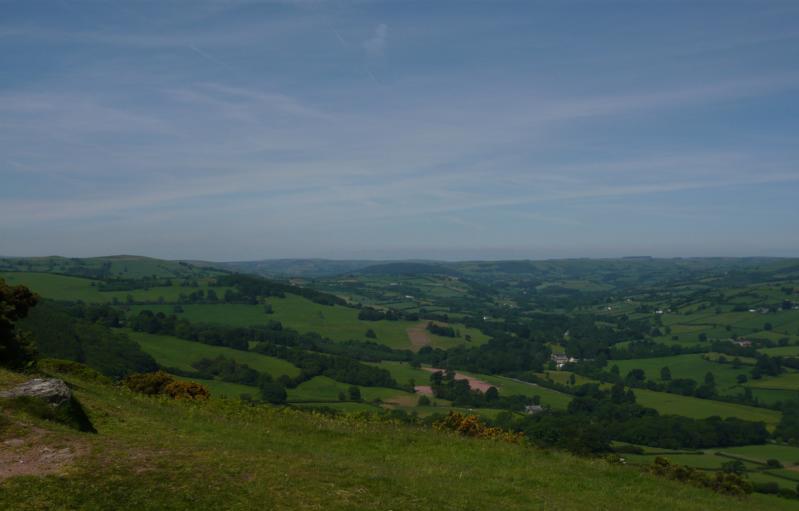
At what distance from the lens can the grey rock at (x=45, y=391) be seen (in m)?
16.5

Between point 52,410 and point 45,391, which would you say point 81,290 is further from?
point 52,410

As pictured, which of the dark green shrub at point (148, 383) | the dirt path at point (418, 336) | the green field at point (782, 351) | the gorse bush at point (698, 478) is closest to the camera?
the gorse bush at point (698, 478)

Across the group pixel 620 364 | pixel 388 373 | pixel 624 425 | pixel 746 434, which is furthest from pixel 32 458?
pixel 620 364

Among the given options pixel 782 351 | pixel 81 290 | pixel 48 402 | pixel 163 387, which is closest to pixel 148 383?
pixel 163 387

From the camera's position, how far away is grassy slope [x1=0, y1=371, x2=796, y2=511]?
12.1 meters

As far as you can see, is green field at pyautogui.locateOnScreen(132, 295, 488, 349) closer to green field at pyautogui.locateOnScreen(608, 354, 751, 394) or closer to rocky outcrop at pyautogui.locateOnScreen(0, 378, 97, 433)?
green field at pyautogui.locateOnScreen(608, 354, 751, 394)

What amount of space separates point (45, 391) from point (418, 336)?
13041cm

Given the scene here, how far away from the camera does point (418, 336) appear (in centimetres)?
14525

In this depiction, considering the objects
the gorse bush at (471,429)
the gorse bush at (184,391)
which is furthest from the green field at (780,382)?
the gorse bush at (184,391)

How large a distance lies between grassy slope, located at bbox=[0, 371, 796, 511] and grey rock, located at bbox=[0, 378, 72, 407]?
5.04 ft

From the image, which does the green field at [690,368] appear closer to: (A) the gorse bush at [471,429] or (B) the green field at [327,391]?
(B) the green field at [327,391]

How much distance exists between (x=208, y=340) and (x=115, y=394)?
3053 inches

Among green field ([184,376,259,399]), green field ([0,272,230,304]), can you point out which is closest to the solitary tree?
green field ([184,376,259,399])

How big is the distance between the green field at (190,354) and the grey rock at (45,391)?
65.4 meters
